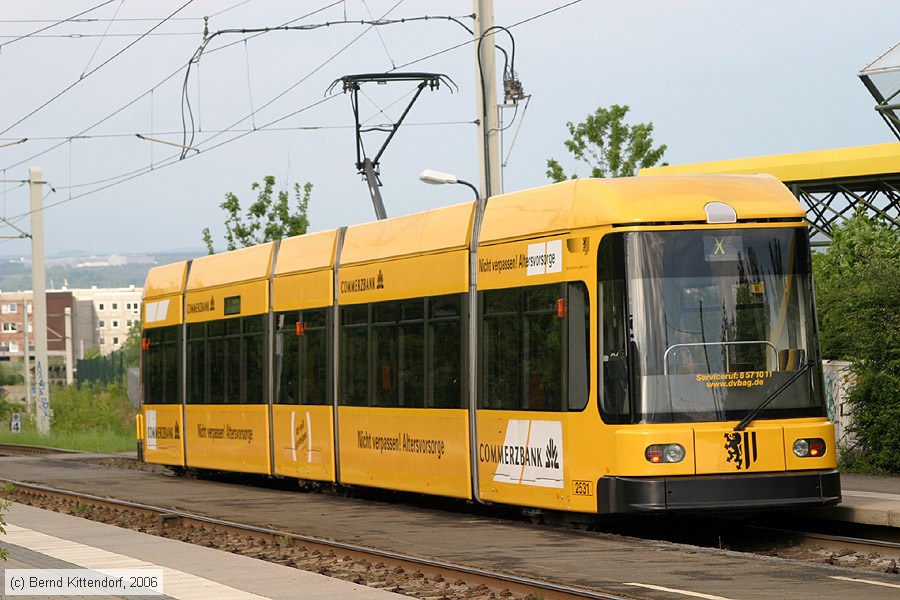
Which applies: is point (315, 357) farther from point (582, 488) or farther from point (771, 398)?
point (771, 398)

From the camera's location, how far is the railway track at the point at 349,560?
10.3 metres

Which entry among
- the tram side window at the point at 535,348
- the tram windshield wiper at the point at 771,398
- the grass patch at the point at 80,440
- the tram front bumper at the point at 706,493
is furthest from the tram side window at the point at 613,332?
the grass patch at the point at 80,440

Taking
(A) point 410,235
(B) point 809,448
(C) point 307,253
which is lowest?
(B) point 809,448

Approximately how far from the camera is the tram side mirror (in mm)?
13062

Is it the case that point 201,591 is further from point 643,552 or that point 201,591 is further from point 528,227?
point 528,227

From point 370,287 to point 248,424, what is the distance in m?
4.35

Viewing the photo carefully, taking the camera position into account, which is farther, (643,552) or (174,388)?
→ (174,388)

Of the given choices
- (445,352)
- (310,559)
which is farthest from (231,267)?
(310,559)

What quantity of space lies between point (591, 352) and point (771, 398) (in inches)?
60.5

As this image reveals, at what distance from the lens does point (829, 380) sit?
21.4 m

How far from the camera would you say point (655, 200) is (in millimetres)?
13375

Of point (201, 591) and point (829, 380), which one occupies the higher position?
point (829, 380)

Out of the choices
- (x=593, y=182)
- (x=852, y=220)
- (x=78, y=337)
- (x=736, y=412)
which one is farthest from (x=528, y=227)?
(x=78, y=337)

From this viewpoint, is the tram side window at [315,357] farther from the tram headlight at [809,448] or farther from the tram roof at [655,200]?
the tram headlight at [809,448]
